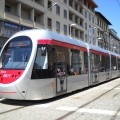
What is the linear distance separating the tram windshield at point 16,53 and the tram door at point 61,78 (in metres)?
1.66

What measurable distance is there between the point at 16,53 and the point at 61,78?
235 cm

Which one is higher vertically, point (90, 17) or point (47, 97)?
point (90, 17)

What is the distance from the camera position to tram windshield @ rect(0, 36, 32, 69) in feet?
36.8

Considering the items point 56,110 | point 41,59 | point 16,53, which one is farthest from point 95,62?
point 56,110

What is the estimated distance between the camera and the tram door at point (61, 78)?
12419mm

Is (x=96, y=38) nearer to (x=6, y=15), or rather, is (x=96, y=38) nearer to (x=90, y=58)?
(x=6, y=15)

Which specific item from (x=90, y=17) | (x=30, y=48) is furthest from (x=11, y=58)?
(x=90, y=17)

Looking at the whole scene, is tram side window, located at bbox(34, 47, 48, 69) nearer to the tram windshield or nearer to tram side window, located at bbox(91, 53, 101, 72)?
the tram windshield

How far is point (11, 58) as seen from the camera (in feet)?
38.0

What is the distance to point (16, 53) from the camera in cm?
1153

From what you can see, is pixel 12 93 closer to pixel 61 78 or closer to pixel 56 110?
pixel 56 110

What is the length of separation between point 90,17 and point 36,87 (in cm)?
5907

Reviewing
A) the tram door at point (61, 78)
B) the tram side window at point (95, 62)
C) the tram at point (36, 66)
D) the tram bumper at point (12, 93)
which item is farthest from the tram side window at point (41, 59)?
the tram side window at point (95, 62)

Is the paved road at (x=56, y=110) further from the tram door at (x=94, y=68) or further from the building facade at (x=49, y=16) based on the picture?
the building facade at (x=49, y=16)
